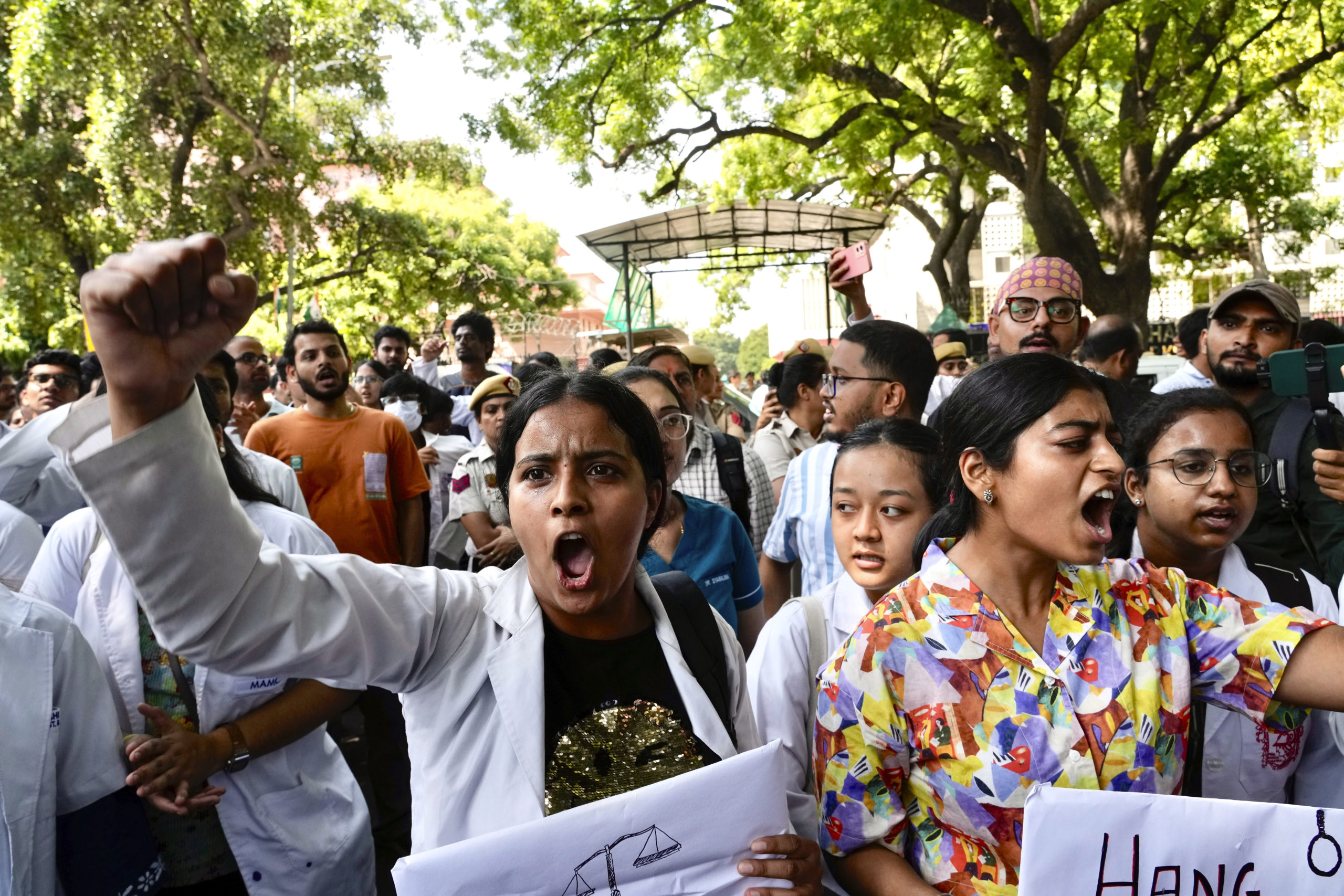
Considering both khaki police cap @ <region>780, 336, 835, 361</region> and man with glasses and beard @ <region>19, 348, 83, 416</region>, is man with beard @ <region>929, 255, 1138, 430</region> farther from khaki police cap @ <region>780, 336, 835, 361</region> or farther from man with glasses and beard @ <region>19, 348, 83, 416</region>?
man with glasses and beard @ <region>19, 348, 83, 416</region>

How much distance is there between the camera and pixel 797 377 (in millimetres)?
Result: 5301

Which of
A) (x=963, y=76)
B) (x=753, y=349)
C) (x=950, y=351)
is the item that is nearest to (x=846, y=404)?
(x=950, y=351)

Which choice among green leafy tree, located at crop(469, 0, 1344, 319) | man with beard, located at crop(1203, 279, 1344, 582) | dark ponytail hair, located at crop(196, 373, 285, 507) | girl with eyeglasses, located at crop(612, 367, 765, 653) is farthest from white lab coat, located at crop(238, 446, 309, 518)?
green leafy tree, located at crop(469, 0, 1344, 319)

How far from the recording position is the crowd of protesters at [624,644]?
1225 millimetres

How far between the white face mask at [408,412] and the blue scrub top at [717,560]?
3441mm

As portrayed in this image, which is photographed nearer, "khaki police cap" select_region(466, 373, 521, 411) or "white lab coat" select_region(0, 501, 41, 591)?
"white lab coat" select_region(0, 501, 41, 591)

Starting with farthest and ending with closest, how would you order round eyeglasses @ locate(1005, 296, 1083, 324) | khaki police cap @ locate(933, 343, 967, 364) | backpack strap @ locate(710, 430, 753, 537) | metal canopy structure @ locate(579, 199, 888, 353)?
metal canopy structure @ locate(579, 199, 888, 353)
khaki police cap @ locate(933, 343, 967, 364)
backpack strap @ locate(710, 430, 753, 537)
round eyeglasses @ locate(1005, 296, 1083, 324)

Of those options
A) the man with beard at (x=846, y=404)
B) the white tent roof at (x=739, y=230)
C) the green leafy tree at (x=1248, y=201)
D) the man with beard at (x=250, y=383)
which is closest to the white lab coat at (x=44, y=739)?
the man with beard at (x=846, y=404)

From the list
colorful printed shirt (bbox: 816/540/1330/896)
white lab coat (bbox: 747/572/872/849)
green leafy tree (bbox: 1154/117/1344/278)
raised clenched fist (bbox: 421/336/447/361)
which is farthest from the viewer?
green leafy tree (bbox: 1154/117/1344/278)

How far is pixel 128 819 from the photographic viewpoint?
201 cm

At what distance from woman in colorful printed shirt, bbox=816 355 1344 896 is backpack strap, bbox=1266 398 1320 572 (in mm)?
1509

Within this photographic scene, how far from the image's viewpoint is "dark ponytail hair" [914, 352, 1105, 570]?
1.75 meters

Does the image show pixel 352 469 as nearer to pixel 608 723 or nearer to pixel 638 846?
pixel 608 723

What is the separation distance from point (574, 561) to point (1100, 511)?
34.0 inches
